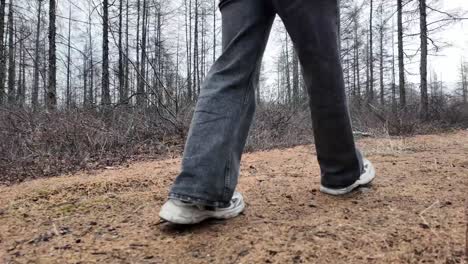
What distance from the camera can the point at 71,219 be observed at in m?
1.19

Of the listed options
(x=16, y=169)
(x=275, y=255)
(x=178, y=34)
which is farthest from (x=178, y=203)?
(x=178, y=34)

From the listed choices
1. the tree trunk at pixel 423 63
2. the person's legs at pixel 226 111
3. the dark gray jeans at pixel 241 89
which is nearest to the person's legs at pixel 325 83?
the dark gray jeans at pixel 241 89

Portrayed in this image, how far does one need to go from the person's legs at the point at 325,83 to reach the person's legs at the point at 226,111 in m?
0.11

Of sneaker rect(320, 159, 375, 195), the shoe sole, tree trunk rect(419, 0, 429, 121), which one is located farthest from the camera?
tree trunk rect(419, 0, 429, 121)

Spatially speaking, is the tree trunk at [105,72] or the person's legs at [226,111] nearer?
the person's legs at [226,111]

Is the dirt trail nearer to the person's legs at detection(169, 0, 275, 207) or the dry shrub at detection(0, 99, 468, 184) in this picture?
the person's legs at detection(169, 0, 275, 207)

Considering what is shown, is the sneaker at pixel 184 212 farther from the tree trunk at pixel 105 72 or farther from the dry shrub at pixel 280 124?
the dry shrub at pixel 280 124

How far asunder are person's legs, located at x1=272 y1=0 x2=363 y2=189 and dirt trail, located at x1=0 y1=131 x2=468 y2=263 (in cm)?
13

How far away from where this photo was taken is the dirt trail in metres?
0.85

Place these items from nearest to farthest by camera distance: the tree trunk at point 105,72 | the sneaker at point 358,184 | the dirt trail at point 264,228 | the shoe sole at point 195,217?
1. the dirt trail at point 264,228
2. the shoe sole at point 195,217
3. the sneaker at point 358,184
4. the tree trunk at point 105,72

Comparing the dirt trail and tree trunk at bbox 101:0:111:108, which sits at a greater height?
tree trunk at bbox 101:0:111:108

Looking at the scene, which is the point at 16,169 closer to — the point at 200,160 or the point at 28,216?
Result: the point at 28,216

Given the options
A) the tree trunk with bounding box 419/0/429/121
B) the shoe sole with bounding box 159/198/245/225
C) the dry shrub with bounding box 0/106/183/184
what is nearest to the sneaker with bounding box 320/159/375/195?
the shoe sole with bounding box 159/198/245/225

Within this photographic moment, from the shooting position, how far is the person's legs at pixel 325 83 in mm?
1120
